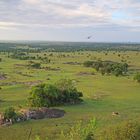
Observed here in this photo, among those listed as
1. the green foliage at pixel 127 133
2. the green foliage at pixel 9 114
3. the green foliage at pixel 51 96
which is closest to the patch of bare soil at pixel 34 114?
the green foliage at pixel 9 114

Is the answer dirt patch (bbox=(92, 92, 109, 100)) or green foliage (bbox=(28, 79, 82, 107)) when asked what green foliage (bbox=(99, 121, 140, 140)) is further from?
dirt patch (bbox=(92, 92, 109, 100))

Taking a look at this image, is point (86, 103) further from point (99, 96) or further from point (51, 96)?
point (99, 96)

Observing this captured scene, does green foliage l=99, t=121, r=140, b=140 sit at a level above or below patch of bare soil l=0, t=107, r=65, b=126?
above

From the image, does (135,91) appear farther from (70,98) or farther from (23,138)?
(23,138)

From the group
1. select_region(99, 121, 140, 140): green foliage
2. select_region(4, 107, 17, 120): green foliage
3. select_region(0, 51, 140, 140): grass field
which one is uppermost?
select_region(99, 121, 140, 140): green foliage

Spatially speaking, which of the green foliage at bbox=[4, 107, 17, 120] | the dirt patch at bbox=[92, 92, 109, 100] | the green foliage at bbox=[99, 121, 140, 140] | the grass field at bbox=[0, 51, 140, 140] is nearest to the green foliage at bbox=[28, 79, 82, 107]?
the grass field at bbox=[0, 51, 140, 140]

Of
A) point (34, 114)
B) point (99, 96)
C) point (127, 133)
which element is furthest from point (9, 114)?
point (99, 96)

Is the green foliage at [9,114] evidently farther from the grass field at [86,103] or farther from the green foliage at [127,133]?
the green foliage at [127,133]

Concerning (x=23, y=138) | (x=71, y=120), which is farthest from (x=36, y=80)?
(x=23, y=138)

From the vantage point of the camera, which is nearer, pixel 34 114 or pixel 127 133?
pixel 127 133
